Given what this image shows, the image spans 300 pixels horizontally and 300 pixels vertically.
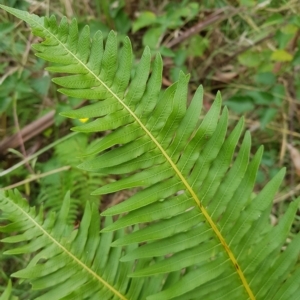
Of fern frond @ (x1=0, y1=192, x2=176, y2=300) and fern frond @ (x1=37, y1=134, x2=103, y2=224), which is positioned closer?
fern frond @ (x1=0, y1=192, x2=176, y2=300)

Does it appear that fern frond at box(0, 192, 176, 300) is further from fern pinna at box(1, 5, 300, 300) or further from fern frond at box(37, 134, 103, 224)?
fern frond at box(37, 134, 103, 224)

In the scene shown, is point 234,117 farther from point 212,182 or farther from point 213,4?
point 212,182

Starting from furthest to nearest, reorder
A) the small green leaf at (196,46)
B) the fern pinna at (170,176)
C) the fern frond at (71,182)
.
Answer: the small green leaf at (196,46) < the fern frond at (71,182) < the fern pinna at (170,176)

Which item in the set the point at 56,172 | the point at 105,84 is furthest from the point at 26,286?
the point at 105,84

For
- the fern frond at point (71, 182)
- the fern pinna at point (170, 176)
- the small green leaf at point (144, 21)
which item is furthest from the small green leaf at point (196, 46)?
the fern pinna at point (170, 176)

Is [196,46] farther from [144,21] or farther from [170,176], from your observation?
[170,176]

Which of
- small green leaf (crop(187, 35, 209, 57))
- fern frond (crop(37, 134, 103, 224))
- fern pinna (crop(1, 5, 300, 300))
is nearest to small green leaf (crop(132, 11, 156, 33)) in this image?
small green leaf (crop(187, 35, 209, 57))

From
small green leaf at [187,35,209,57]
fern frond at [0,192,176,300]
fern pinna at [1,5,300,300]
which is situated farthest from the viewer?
small green leaf at [187,35,209,57]

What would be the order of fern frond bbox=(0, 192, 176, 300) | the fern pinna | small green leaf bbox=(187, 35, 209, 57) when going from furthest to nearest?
small green leaf bbox=(187, 35, 209, 57)
fern frond bbox=(0, 192, 176, 300)
the fern pinna

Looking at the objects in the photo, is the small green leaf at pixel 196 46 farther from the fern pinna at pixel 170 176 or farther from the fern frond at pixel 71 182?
the fern pinna at pixel 170 176
